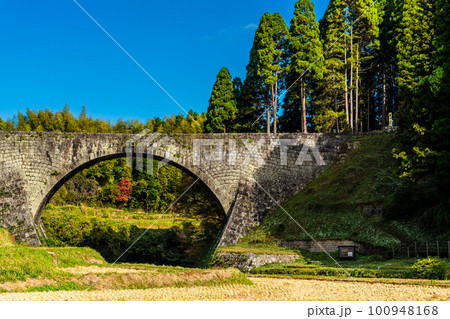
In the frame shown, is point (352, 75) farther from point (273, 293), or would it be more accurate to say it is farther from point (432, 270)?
point (273, 293)

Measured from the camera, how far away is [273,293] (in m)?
15.2

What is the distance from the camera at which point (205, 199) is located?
138ft

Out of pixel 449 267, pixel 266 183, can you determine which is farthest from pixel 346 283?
pixel 266 183

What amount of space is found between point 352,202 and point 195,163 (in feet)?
35.5

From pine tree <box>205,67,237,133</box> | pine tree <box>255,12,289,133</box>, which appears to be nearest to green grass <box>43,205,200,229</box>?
pine tree <box>205,67,237,133</box>

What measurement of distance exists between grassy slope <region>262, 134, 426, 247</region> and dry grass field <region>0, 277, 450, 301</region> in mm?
9519

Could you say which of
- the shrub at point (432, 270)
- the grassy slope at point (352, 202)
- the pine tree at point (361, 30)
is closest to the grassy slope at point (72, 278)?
the shrub at point (432, 270)

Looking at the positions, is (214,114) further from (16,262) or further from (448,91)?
(16,262)

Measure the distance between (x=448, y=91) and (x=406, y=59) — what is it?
46.7ft

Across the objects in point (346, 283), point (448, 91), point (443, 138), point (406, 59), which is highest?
point (406, 59)

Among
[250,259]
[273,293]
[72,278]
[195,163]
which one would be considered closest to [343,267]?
[250,259]

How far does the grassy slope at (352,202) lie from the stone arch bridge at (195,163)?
1301 millimetres

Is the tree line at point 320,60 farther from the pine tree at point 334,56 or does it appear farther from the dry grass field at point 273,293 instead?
the dry grass field at point 273,293

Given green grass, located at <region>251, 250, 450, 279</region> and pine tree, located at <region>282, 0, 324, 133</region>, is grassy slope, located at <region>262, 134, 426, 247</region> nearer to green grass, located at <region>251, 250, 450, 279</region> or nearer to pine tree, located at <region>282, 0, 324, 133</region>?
green grass, located at <region>251, 250, 450, 279</region>
